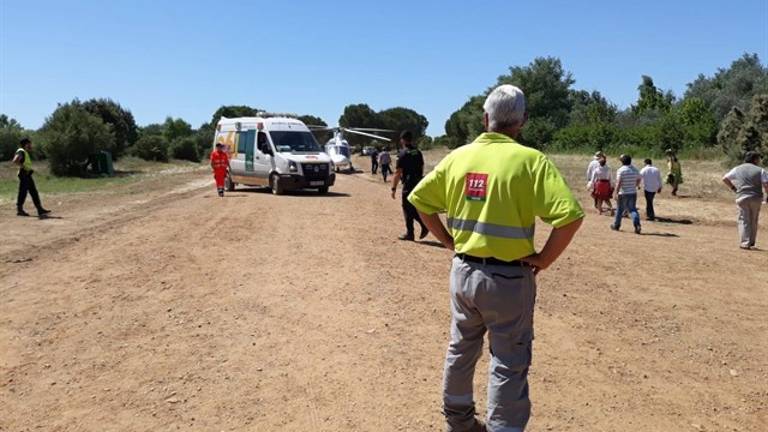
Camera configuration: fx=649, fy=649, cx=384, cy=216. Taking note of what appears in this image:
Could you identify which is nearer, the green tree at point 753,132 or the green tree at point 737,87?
the green tree at point 753,132

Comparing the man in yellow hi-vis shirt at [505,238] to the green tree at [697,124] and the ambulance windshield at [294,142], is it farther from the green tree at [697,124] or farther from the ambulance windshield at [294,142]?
the green tree at [697,124]

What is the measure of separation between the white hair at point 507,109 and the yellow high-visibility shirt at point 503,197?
0.32 ft

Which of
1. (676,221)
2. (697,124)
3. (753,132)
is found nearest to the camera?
(676,221)

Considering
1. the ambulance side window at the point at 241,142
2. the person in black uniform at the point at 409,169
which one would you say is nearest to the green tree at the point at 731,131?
the ambulance side window at the point at 241,142

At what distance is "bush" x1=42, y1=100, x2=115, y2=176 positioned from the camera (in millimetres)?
43094

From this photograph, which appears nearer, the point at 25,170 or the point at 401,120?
the point at 25,170

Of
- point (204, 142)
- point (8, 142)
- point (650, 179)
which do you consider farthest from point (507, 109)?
point (204, 142)

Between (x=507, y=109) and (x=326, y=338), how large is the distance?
307 cm

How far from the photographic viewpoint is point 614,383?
5090mm

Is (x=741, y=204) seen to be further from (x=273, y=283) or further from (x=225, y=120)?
(x=225, y=120)

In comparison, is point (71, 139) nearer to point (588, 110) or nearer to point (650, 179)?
point (650, 179)

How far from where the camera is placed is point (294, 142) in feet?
71.6

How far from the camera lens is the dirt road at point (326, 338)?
14.9 ft

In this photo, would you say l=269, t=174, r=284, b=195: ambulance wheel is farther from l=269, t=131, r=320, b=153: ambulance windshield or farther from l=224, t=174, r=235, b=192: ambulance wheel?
l=224, t=174, r=235, b=192: ambulance wheel
